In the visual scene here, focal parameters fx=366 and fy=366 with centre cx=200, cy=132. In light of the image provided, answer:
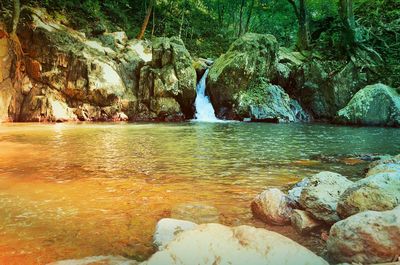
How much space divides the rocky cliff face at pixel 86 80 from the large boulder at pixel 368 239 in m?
19.3

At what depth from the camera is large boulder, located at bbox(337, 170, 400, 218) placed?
11.9 feet

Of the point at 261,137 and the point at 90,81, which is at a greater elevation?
the point at 90,81

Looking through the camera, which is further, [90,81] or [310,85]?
[310,85]

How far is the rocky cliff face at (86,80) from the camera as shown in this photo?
20031mm

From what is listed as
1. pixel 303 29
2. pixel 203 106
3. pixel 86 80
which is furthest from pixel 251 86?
pixel 86 80

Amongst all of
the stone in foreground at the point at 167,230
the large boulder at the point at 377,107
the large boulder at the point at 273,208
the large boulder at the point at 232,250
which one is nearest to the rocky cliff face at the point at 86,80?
the large boulder at the point at 377,107

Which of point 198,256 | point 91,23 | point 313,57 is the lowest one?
point 198,256

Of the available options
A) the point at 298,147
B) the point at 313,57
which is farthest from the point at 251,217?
the point at 313,57

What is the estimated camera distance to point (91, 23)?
2577cm

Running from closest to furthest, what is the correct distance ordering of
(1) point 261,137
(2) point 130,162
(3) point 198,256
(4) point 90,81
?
(3) point 198,256 < (2) point 130,162 < (1) point 261,137 < (4) point 90,81

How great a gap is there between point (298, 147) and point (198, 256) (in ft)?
28.5

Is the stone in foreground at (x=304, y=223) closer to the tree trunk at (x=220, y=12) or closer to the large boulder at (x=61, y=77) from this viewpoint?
the large boulder at (x=61, y=77)

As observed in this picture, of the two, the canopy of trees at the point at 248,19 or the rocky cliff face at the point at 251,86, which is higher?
the canopy of trees at the point at 248,19

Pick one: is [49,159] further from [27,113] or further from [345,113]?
[345,113]
